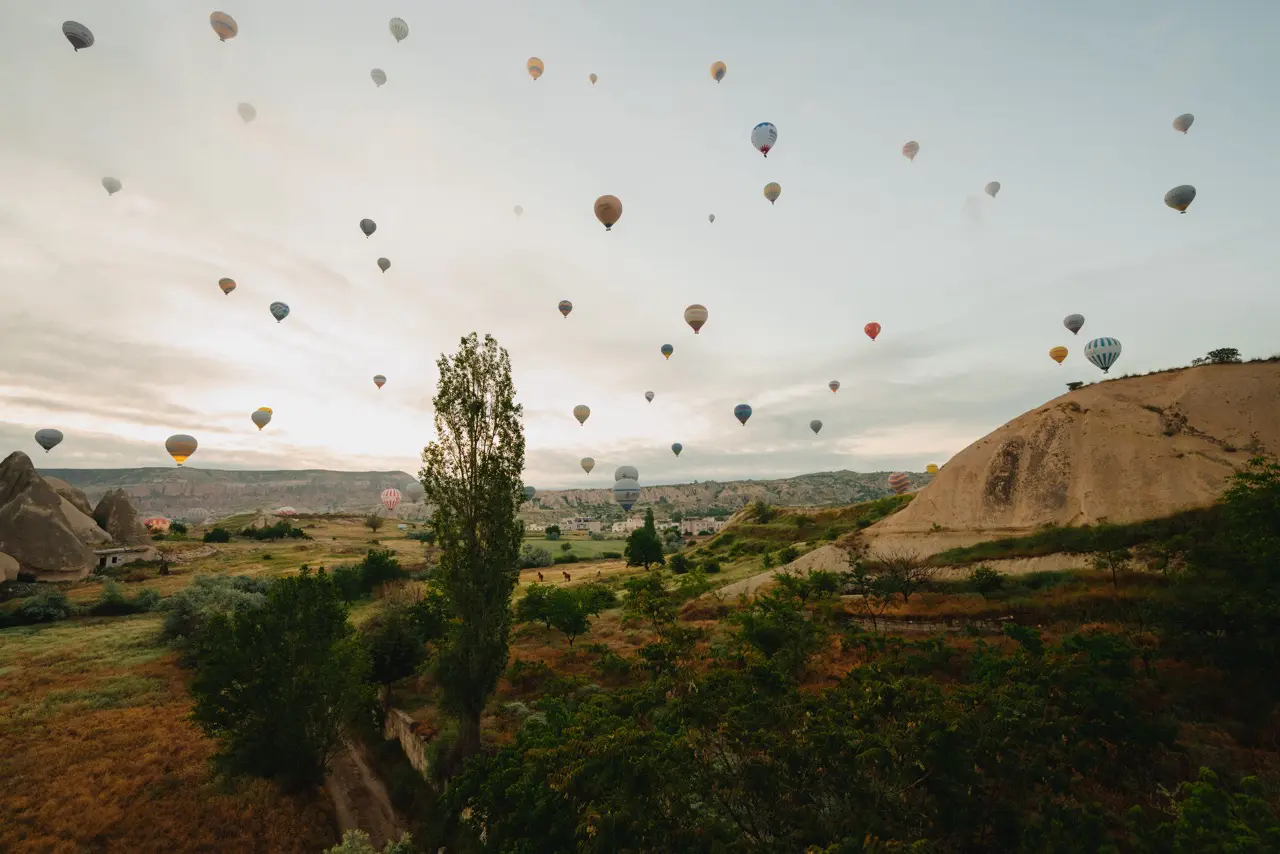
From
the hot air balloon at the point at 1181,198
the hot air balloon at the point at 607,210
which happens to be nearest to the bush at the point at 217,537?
the hot air balloon at the point at 607,210

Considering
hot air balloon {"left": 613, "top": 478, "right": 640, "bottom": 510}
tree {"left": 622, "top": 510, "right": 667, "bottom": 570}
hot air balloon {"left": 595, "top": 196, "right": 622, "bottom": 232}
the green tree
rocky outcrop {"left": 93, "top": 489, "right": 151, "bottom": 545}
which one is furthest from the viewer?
hot air balloon {"left": 613, "top": 478, "right": 640, "bottom": 510}

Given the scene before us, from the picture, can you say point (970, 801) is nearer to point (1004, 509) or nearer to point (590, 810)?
point (590, 810)

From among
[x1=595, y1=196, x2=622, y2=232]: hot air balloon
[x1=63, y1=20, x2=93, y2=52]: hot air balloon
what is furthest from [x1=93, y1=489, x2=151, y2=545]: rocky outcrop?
[x1=595, y1=196, x2=622, y2=232]: hot air balloon

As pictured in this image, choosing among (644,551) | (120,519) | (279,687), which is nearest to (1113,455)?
(279,687)

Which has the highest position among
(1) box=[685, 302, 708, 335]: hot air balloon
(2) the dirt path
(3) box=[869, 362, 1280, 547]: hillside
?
(1) box=[685, 302, 708, 335]: hot air balloon

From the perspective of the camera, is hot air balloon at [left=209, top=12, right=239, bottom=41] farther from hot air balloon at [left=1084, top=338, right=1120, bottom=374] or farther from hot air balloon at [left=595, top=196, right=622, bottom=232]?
hot air balloon at [left=1084, top=338, right=1120, bottom=374]

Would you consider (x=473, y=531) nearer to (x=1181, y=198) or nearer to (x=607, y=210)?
(x=607, y=210)
